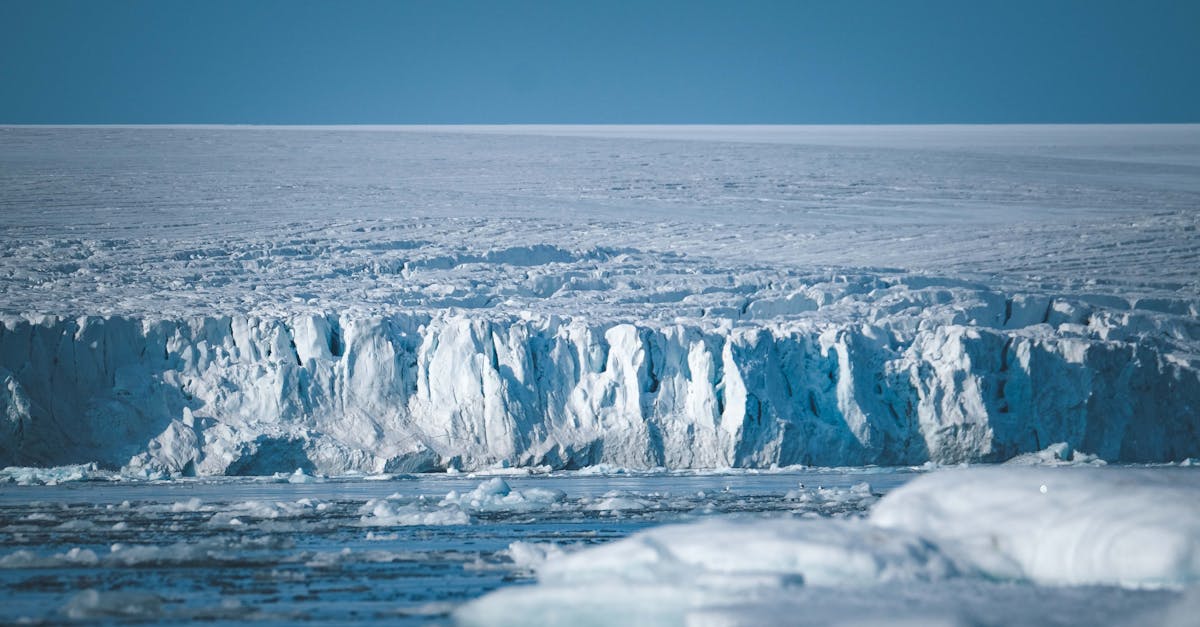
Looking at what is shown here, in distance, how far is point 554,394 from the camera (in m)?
14.0

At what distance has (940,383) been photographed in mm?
14180

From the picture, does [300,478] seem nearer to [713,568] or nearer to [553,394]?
[553,394]

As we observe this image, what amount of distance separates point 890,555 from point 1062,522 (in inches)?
30.4

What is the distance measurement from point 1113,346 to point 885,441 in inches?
121

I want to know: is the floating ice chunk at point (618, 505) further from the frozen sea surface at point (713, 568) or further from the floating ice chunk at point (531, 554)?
the floating ice chunk at point (531, 554)

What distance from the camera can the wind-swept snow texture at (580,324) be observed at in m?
13.4

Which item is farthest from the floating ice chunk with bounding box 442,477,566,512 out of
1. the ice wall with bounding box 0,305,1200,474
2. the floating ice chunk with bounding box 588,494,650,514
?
the ice wall with bounding box 0,305,1200,474

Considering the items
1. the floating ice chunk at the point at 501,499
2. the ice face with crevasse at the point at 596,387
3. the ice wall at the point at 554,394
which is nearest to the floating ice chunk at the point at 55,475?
the ice face with crevasse at the point at 596,387

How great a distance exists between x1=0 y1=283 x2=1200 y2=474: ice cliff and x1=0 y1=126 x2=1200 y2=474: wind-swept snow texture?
3cm

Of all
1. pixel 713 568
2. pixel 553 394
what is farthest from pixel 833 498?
pixel 713 568

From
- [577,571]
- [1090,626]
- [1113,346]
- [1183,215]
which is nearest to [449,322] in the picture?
[1113,346]

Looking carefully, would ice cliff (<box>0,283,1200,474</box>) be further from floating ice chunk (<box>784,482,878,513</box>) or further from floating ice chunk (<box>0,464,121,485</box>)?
floating ice chunk (<box>784,482,878,513</box>)

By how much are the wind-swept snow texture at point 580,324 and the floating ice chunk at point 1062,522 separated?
8235 millimetres

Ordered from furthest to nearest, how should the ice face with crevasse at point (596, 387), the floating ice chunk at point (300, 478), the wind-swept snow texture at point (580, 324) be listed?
the wind-swept snow texture at point (580, 324)
the floating ice chunk at point (300, 478)
the ice face with crevasse at point (596, 387)
